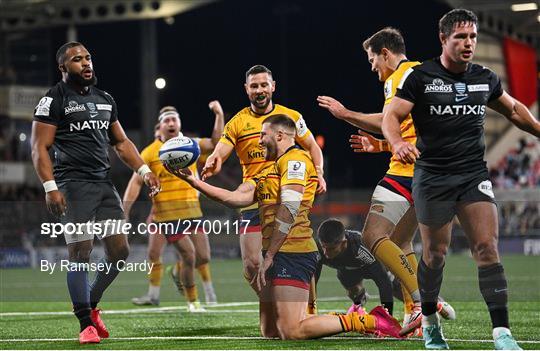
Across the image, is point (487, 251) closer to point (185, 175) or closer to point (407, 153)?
point (407, 153)

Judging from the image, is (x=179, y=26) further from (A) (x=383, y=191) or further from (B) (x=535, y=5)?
(A) (x=383, y=191)

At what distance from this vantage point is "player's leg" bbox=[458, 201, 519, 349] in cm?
676

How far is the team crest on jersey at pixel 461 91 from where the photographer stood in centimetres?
703

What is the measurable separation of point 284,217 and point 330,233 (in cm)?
167

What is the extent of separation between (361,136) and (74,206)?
2.48m

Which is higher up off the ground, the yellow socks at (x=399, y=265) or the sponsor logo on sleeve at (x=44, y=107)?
the sponsor logo on sleeve at (x=44, y=107)

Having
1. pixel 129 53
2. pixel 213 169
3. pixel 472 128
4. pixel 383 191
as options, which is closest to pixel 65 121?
pixel 213 169

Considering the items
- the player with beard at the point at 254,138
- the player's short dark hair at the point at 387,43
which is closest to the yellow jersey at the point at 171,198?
the player with beard at the point at 254,138

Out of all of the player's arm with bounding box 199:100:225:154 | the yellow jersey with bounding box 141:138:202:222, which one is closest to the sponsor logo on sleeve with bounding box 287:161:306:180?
the player's arm with bounding box 199:100:225:154

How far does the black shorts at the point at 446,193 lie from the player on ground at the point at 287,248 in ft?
3.85

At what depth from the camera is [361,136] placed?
8.77 m

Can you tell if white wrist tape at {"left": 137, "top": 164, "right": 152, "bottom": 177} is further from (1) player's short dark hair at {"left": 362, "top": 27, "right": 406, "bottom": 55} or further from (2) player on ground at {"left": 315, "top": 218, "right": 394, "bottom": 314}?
(1) player's short dark hair at {"left": 362, "top": 27, "right": 406, "bottom": 55}

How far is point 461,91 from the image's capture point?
704 centimetres

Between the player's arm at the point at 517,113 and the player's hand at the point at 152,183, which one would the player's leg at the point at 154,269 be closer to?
the player's hand at the point at 152,183
